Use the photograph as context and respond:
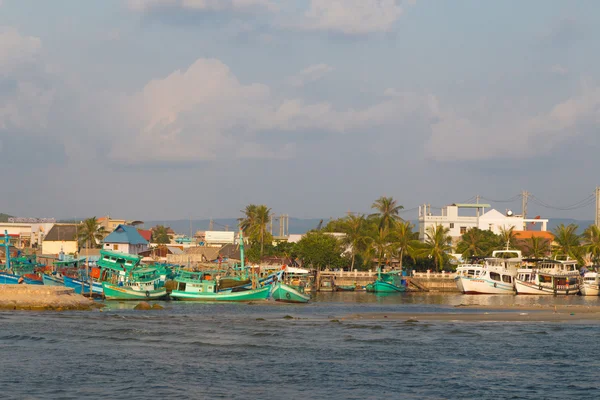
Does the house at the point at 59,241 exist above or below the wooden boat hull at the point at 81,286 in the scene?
above

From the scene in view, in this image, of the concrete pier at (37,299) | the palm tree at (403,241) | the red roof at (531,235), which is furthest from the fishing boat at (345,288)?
the concrete pier at (37,299)

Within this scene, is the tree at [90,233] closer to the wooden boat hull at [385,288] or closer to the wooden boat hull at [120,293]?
the wooden boat hull at [385,288]

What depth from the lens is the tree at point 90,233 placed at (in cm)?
12712

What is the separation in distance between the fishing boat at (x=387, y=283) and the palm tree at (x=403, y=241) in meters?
7.56

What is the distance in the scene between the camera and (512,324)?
5125 centimetres

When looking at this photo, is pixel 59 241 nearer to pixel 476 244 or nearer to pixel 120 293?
pixel 120 293

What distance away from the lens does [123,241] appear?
4557 inches

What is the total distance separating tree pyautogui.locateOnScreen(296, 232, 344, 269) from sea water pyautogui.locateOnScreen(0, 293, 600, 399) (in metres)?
55.3

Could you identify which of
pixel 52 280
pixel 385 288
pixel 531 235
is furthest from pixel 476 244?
pixel 52 280

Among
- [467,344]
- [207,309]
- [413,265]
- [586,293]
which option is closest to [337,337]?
[467,344]

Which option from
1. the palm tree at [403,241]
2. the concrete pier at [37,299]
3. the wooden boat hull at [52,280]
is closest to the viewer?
the concrete pier at [37,299]

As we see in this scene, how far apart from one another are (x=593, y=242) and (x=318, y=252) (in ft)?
124

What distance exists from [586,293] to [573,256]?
15.6 meters

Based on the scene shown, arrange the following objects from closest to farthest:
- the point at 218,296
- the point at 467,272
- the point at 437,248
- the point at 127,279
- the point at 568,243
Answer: the point at 218,296, the point at 127,279, the point at 467,272, the point at 437,248, the point at 568,243
